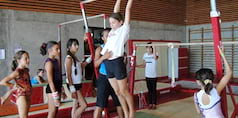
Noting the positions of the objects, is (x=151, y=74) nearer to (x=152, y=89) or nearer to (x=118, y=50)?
(x=152, y=89)

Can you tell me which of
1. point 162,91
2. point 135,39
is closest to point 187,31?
point 135,39

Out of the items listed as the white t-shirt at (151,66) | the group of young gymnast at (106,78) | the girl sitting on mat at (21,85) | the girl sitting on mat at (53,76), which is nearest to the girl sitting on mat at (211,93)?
the group of young gymnast at (106,78)

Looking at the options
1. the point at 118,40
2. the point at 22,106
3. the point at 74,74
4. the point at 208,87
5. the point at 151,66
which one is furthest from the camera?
the point at 151,66

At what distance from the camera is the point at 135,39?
9.19 metres

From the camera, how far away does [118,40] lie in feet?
8.29

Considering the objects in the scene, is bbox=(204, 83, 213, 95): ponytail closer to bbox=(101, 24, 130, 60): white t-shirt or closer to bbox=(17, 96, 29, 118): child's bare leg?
bbox=(101, 24, 130, 60): white t-shirt

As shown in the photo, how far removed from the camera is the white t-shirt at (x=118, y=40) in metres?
2.51

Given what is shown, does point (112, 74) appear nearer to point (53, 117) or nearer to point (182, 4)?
point (53, 117)

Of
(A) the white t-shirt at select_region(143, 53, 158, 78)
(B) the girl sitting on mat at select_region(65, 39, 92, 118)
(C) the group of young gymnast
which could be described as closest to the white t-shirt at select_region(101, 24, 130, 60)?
(C) the group of young gymnast

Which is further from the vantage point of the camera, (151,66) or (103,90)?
(151,66)

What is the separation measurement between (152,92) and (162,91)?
83.1 inches

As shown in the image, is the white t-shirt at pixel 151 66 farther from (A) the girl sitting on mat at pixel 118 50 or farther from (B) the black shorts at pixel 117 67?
(B) the black shorts at pixel 117 67

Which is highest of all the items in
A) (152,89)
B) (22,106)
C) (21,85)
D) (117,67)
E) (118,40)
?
(118,40)

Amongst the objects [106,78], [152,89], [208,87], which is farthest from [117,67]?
[152,89]
